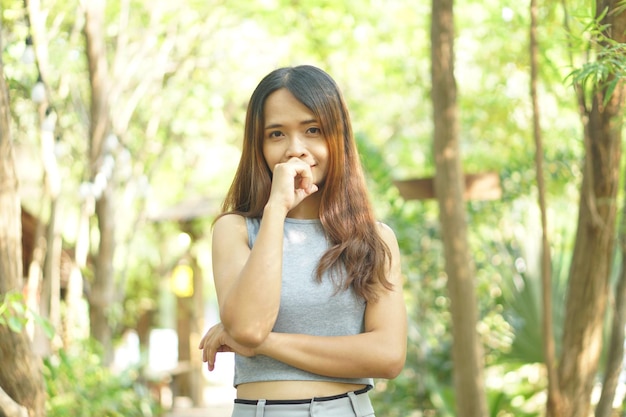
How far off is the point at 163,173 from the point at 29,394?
11.9 metres

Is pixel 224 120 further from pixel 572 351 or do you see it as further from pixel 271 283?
pixel 271 283

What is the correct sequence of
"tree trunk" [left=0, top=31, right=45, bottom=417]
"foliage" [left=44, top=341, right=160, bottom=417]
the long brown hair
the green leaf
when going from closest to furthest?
the long brown hair → the green leaf → "tree trunk" [left=0, top=31, right=45, bottom=417] → "foliage" [left=44, top=341, right=160, bottom=417]

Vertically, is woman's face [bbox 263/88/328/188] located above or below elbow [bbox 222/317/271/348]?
above

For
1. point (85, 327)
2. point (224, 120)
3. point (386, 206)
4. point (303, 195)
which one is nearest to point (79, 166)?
point (85, 327)

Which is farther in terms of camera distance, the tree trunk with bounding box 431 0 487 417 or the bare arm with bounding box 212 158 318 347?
the tree trunk with bounding box 431 0 487 417

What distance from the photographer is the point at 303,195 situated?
73.0 inches

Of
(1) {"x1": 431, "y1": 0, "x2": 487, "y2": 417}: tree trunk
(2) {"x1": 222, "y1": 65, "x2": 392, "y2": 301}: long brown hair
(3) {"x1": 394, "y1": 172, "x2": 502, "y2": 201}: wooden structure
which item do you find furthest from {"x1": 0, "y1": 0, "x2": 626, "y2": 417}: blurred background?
(2) {"x1": 222, "y1": 65, "x2": 392, "y2": 301}: long brown hair

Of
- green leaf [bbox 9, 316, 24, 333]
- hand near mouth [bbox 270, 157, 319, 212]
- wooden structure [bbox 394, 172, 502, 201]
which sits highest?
hand near mouth [bbox 270, 157, 319, 212]

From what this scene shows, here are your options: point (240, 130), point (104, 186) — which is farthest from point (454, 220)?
point (240, 130)

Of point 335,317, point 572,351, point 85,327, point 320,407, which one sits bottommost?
point 85,327

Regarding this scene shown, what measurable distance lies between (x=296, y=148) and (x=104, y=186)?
237 inches

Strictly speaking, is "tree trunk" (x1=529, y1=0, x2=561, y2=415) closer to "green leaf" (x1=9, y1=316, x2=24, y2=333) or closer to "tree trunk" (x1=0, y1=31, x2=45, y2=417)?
"tree trunk" (x1=0, y1=31, x2=45, y2=417)

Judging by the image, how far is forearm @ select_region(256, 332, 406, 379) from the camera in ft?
5.74

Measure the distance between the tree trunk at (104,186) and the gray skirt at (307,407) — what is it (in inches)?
235
